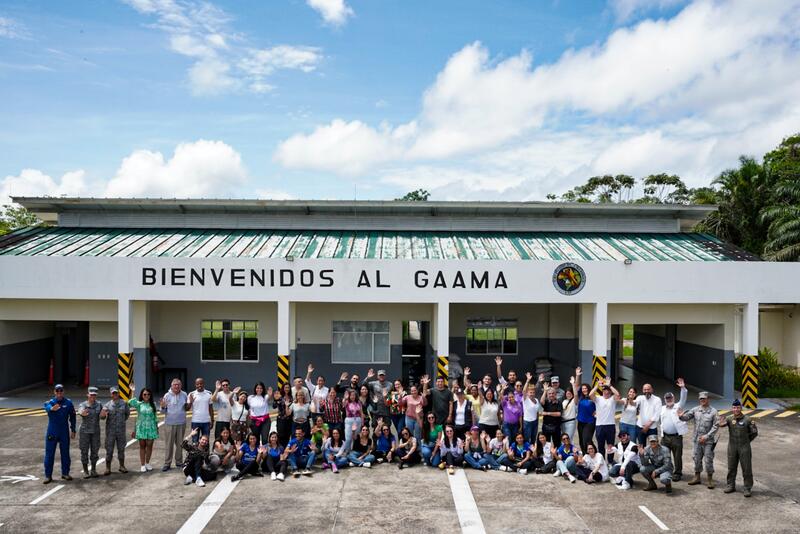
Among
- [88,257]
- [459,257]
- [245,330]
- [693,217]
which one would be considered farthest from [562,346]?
[88,257]

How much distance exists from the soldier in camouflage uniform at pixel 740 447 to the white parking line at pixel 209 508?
8.32 meters

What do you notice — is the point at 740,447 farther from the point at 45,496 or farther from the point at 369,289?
the point at 45,496

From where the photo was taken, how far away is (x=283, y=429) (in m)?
11.7

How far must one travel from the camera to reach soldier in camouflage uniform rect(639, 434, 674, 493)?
409 inches

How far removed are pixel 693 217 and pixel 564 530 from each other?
16724 millimetres

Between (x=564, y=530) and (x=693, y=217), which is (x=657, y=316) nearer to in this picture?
(x=693, y=217)

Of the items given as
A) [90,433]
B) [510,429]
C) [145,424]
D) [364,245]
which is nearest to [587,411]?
[510,429]

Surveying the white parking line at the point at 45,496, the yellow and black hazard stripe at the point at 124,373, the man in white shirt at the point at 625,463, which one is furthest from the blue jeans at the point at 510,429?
the yellow and black hazard stripe at the point at 124,373

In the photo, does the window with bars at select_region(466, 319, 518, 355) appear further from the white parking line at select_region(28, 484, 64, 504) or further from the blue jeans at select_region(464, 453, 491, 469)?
the white parking line at select_region(28, 484, 64, 504)

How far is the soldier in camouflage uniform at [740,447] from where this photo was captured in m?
10.3

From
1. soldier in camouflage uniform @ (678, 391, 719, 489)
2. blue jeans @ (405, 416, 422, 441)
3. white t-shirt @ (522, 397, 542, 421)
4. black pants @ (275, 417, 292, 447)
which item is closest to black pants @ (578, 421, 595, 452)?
white t-shirt @ (522, 397, 542, 421)

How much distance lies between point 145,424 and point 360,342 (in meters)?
9.47

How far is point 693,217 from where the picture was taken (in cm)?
2234

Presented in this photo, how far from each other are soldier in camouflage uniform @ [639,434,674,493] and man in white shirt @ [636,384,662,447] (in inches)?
20.2
